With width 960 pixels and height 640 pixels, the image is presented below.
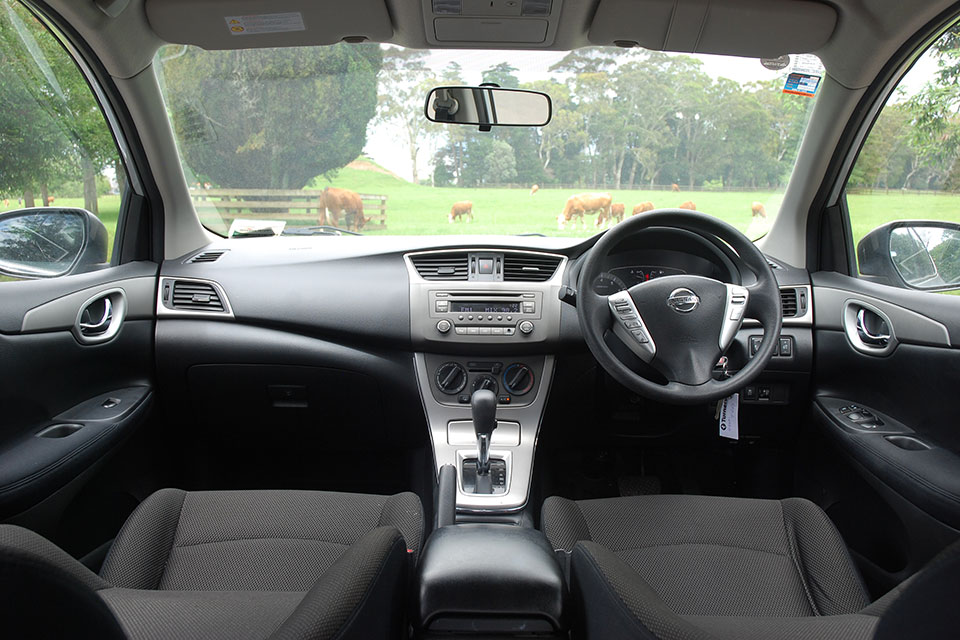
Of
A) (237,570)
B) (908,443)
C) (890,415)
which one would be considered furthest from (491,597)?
(890,415)

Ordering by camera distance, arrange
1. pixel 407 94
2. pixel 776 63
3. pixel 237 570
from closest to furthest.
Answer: pixel 237 570 → pixel 776 63 → pixel 407 94

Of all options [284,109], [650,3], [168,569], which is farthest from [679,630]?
[284,109]

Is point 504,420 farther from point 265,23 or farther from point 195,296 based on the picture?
point 265,23

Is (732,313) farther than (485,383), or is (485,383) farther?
(485,383)

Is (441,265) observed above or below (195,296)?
above

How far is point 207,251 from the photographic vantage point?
9.37ft

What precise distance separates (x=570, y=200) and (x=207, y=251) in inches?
68.0

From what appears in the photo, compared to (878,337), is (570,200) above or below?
above

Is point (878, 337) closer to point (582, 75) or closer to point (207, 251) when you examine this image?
point (582, 75)

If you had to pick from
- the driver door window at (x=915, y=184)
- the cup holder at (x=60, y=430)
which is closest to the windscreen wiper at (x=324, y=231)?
the cup holder at (x=60, y=430)

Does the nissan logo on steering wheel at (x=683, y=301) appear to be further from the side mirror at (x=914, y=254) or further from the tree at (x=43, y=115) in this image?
the tree at (x=43, y=115)

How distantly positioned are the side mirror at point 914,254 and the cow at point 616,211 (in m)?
1.06

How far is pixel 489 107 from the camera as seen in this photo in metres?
2.63

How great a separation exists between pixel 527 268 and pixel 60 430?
1.87 metres
